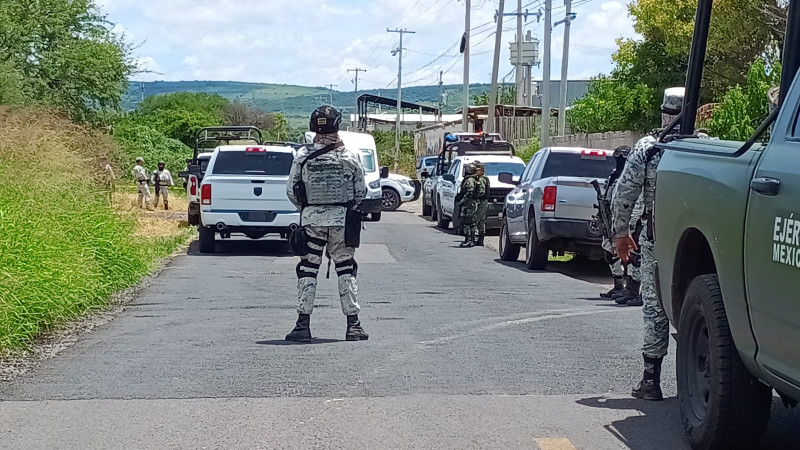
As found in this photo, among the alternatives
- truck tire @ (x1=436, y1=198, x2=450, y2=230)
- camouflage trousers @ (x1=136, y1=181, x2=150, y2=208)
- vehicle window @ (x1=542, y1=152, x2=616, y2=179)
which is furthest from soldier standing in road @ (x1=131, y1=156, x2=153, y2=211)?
vehicle window @ (x1=542, y1=152, x2=616, y2=179)

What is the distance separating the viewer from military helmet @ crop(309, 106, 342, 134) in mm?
9195

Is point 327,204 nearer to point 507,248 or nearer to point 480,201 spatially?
point 507,248

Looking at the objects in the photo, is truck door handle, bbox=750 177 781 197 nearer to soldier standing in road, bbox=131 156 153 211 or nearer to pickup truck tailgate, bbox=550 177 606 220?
pickup truck tailgate, bbox=550 177 606 220

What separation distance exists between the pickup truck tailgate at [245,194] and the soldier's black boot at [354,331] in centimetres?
929

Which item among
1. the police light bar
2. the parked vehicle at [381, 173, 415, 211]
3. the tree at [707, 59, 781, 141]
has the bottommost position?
the parked vehicle at [381, 173, 415, 211]

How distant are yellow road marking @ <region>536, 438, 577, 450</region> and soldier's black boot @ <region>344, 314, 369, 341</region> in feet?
10.9

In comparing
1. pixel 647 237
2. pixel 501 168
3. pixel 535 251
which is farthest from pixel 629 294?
pixel 501 168

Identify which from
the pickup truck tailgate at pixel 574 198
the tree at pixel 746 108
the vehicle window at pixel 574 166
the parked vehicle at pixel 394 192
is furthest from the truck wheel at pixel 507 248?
the parked vehicle at pixel 394 192

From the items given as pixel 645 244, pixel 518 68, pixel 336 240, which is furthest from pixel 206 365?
pixel 518 68

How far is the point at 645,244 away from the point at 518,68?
4917cm

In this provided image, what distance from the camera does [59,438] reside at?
20.2 ft

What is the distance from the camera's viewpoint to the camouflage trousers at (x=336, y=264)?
9.20 meters

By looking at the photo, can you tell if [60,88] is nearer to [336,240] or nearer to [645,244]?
[336,240]

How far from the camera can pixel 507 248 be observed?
18.0 meters
